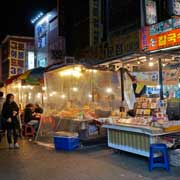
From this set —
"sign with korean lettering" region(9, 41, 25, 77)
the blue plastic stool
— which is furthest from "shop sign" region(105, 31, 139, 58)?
"sign with korean lettering" region(9, 41, 25, 77)

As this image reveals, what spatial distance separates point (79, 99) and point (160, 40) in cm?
372

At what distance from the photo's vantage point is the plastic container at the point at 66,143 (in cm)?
797

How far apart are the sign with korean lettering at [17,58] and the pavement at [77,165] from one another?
1380 centimetres

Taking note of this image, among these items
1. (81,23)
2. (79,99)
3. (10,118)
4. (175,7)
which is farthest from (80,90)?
(81,23)

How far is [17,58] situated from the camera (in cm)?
2111

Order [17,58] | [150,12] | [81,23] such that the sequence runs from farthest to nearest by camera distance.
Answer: [17,58]
[81,23]
[150,12]

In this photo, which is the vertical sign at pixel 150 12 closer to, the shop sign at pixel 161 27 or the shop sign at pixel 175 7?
the shop sign at pixel 161 27

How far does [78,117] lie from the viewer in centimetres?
870

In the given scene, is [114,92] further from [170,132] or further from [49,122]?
[170,132]

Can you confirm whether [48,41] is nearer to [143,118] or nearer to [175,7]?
[175,7]

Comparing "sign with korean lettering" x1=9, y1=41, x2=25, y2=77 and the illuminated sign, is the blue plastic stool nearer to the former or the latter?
the illuminated sign

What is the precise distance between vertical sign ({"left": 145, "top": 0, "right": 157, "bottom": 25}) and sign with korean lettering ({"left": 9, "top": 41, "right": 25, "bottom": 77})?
1335 centimetres

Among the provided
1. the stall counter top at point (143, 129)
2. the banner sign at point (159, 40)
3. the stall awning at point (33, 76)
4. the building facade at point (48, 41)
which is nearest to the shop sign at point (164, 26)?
the banner sign at point (159, 40)

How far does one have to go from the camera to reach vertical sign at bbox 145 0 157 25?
9899 mm
